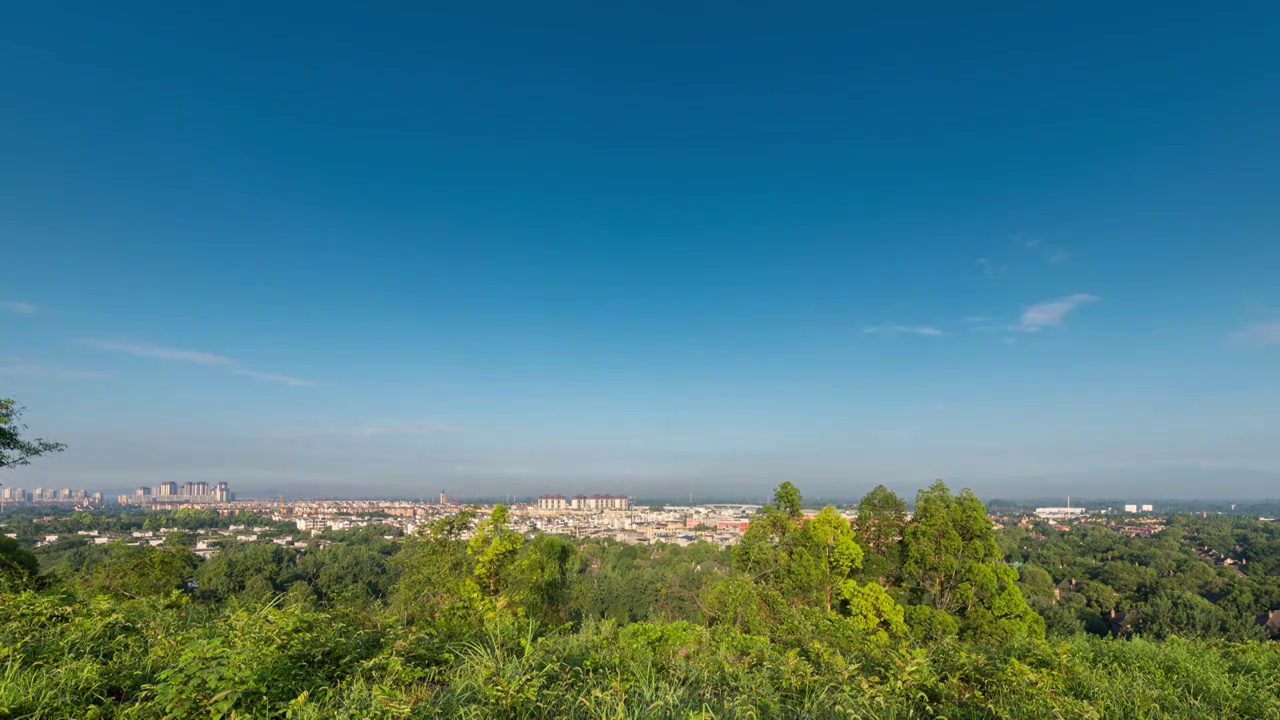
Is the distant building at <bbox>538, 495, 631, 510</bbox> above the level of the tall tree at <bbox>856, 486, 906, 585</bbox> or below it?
below

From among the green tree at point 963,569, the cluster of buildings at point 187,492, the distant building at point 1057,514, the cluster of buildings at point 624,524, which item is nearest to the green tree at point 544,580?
the green tree at point 963,569

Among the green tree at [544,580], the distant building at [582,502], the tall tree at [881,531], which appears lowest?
the distant building at [582,502]

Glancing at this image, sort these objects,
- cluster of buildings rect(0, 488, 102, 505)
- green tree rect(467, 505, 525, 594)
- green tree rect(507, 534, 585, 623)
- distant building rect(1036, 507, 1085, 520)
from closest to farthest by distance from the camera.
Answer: green tree rect(467, 505, 525, 594), green tree rect(507, 534, 585, 623), distant building rect(1036, 507, 1085, 520), cluster of buildings rect(0, 488, 102, 505)

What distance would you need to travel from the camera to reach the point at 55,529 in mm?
57688

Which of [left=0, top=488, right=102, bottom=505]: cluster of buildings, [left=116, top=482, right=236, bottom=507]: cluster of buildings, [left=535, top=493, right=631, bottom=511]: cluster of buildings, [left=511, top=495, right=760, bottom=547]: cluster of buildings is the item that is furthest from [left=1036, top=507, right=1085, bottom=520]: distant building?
[left=0, top=488, right=102, bottom=505]: cluster of buildings

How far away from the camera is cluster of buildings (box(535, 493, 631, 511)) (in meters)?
170

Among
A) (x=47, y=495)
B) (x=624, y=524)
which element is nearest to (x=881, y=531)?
(x=624, y=524)

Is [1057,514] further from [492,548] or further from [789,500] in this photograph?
[492,548]

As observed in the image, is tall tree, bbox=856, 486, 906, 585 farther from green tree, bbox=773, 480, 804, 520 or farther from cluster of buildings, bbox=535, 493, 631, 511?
cluster of buildings, bbox=535, 493, 631, 511

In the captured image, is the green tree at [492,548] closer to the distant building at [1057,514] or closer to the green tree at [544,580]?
the green tree at [544,580]

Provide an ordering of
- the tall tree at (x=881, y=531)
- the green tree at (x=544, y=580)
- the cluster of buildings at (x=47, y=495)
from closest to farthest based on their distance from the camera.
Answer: the green tree at (x=544, y=580) → the tall tree at (x=881, y=531) → the cluster of buildings at (x=47, y=495)

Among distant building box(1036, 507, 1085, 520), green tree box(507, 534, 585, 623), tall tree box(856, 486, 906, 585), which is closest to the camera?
green tree box(507, 534, 585, 623)

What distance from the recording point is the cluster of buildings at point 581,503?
170 m

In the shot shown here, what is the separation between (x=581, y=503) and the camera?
179m
